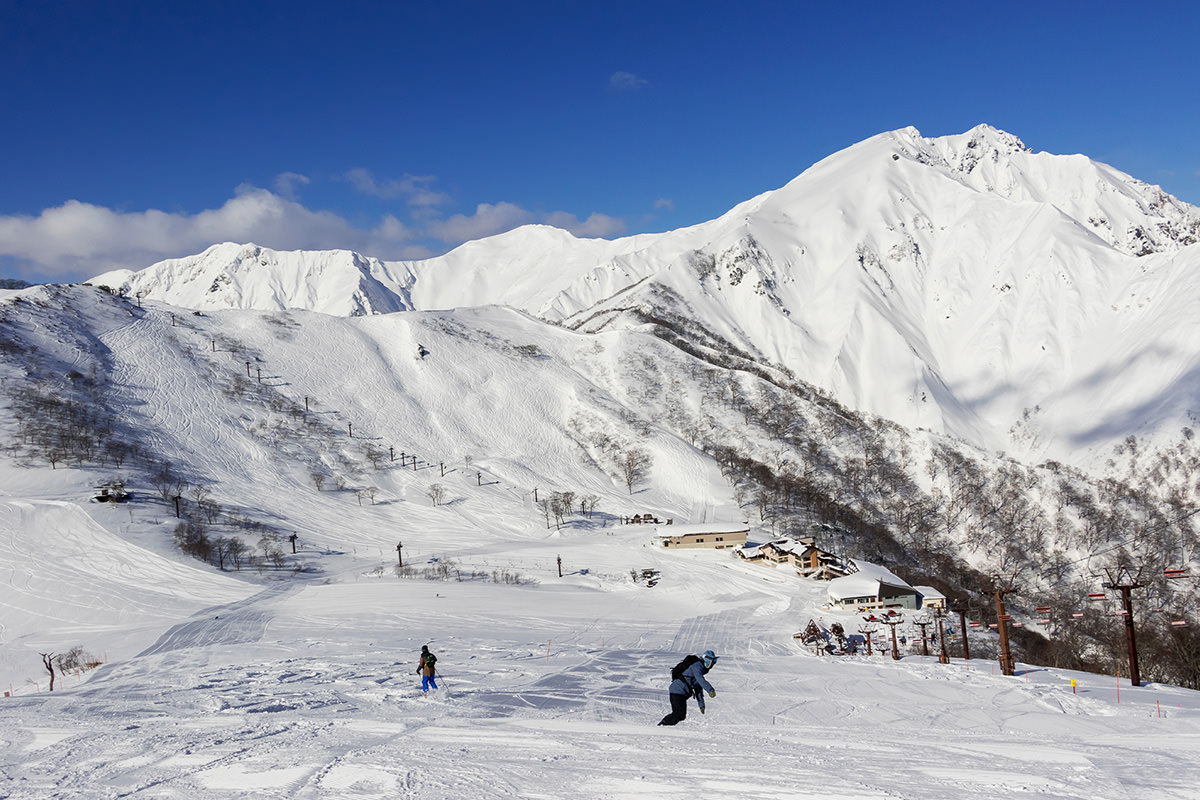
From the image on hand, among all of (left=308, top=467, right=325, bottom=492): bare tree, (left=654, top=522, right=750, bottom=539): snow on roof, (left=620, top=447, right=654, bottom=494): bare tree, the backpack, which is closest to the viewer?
the backpack

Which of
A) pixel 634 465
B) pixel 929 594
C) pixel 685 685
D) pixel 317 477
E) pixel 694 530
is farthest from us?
pixel 634 465

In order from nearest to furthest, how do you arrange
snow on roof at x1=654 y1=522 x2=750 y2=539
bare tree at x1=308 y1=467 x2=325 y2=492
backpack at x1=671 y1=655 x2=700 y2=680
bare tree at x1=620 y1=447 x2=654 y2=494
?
backpack at x1=671 y1=655 x2=700 y2=680, snow on roof at x1=654 y1=522 x2=750 y2=539, bare tree at x1=308 y1=467 x2=325 y2=492, bare tree at x1=620 y1=447 x2=654 y2=494

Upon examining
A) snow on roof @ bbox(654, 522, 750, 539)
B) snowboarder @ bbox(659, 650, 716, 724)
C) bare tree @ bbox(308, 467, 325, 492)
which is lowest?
snowboarder @ bbox(659, 650, 716, 724)

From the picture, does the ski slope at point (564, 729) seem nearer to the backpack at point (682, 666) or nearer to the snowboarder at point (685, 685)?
the snowboarder at point (685, 685)

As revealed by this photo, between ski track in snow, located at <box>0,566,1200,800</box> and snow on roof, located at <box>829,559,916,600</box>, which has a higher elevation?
ski track in snow, located at <box>0,566,1200,800</box>

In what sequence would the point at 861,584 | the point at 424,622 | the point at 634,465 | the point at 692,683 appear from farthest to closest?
the point at 634,465 → the point at 861,584 → the point at 424,622 → the point at 692,683

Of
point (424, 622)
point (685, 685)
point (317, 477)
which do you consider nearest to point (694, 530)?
point (424, 622)

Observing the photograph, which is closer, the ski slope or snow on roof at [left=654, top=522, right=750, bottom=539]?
the ski slope

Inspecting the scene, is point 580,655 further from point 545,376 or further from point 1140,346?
point 1140,346

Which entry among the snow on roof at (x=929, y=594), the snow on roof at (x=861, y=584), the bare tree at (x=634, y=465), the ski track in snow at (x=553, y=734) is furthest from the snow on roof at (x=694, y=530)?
the ski track in snow at (x=553, y=734)

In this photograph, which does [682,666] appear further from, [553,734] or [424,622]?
[424,622]

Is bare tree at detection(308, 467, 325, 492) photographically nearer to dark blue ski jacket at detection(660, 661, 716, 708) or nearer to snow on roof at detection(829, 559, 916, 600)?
snow on roof at detection(829, 559, 916, 600)

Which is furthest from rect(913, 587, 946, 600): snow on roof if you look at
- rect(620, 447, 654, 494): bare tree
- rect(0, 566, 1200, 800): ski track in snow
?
rect(0, 566, 1200, 800): ski track in snow

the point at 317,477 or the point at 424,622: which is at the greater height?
the point at 317,477
